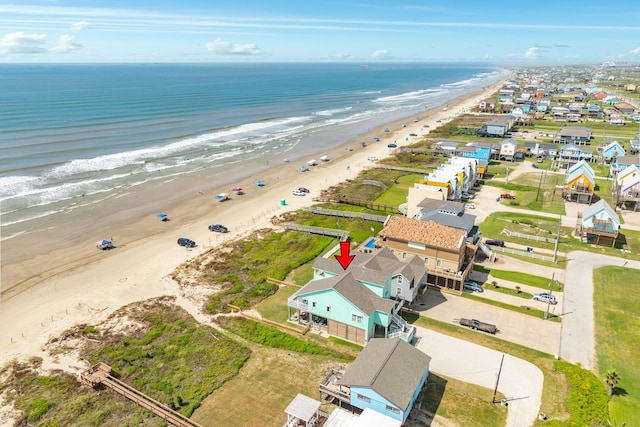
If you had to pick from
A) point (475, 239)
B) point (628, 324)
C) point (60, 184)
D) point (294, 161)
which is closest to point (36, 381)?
point (475, 239)

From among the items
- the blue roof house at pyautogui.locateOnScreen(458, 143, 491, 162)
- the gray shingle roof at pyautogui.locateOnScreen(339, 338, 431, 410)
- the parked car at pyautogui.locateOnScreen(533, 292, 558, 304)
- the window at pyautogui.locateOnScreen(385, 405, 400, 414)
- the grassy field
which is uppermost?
the blue roof house at pyautogui.locateOnScreen(458, 143, 491, 162)

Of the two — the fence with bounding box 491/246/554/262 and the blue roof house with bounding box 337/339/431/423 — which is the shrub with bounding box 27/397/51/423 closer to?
the blue roof house with bounding box 337/339/431/423

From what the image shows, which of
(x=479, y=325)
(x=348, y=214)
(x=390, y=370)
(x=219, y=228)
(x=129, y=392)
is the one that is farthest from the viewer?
(x=348, y=214)

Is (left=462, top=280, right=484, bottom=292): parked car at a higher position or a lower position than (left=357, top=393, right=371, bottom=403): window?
lower

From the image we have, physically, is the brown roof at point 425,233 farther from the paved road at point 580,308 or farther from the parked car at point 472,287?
the paved road at point 580,308

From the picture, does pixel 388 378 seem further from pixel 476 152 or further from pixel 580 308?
pixel 476 152

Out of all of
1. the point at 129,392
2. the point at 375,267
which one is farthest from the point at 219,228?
the point at 129,392

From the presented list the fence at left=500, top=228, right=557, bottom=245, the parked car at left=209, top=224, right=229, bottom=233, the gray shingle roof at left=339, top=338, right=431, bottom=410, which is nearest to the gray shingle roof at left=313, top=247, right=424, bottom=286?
the gray shingle roof at left=339, top=338, right=431, bottom=410
